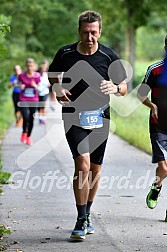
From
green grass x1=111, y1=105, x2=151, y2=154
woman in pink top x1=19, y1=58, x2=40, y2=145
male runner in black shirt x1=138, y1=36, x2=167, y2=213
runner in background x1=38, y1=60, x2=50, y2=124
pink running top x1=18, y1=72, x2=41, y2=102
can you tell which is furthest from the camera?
runner in background x1=38, y1=60, x2=50, y2=124

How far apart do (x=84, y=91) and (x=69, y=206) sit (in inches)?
94.3

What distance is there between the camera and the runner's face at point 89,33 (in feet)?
25.2

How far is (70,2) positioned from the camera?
57.7m

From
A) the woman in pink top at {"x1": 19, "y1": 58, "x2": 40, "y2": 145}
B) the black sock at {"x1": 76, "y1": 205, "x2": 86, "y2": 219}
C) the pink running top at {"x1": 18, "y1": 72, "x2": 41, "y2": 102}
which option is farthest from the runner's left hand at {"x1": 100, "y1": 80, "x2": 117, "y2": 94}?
the pink running top at {"x1": 18, "y1": 72, "x2": 41, "y2": 102}

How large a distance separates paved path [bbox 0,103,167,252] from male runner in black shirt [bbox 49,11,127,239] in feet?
1.33

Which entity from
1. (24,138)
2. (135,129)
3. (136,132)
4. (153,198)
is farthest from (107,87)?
(135,129)

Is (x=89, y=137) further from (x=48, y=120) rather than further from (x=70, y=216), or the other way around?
(x=48, y=120)

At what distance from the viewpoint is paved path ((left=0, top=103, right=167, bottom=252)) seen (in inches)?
299

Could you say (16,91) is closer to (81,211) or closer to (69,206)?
(69,206)

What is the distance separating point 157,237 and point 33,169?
582cm

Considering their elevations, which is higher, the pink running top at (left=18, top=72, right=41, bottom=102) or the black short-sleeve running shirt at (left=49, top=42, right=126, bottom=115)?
the black short-sleeve running shirt at (left=49, top=42, right=126, bottom=115)

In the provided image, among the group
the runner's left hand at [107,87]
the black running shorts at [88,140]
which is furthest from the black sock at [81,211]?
the runner's left hand at [107,87]

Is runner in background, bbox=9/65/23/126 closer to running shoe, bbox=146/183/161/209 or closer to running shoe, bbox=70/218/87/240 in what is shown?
running shoe, bbox=146/183/161/209

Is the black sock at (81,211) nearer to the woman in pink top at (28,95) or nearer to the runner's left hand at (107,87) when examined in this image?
the runner's left hand at (107,87)
